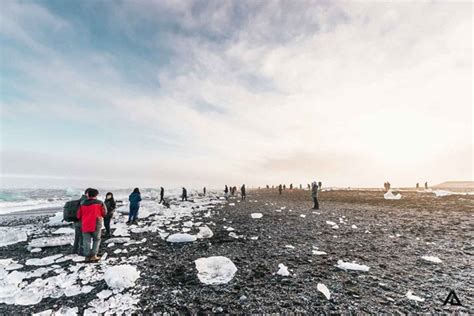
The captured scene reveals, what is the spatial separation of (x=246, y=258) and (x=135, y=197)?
Answer: 825 cm

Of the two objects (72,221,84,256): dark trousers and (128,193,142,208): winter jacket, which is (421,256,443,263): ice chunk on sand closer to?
(72,221,84,256): dark trousers

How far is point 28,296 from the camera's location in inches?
197

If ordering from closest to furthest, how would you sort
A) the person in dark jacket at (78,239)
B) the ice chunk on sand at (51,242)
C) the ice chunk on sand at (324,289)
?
the ice chunk on sand at (324,289)
the person in dark jacket at (78,239)
the ice chunk on sand at (51,242)

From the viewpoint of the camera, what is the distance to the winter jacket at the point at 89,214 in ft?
23.5

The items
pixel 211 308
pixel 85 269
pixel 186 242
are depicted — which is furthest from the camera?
pixel 186 242

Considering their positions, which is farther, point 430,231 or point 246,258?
point 430,231

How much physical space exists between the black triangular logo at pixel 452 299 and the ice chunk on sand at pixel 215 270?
4.42m

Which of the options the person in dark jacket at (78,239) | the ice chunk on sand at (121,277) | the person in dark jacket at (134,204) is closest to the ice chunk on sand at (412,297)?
the ice chunk on sand at (121,277)

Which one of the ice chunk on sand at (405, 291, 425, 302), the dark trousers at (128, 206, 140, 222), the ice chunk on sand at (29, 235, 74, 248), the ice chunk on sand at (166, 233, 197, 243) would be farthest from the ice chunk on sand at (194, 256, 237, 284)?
the dark trousers at (128, 206, 140, 222)

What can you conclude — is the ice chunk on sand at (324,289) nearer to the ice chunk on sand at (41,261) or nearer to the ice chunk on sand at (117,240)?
the ice chunk on sand at (117,240)

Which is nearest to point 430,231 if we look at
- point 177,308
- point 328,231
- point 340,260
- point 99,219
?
point 328,231

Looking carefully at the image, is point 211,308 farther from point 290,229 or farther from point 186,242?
point 290,229

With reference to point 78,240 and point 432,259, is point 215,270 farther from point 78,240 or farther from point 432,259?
point 432,259

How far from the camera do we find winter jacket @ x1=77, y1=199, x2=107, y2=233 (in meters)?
7.15
